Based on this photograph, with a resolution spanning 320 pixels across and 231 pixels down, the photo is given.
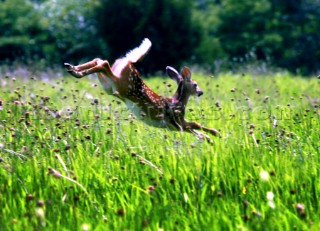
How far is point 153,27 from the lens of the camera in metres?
23.4

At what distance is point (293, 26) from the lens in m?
29.3

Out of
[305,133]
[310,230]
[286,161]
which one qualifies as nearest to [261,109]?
[305,133]

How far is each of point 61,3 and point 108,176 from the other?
24535 millimetres

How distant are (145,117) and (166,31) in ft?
55.7

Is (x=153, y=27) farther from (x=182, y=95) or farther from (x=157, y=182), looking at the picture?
(x=157, y=182)

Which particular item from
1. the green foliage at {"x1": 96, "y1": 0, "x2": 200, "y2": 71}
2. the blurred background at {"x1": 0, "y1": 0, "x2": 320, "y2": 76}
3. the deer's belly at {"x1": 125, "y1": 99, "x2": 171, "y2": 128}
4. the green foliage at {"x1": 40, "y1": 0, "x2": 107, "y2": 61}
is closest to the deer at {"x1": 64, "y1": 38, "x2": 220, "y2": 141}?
the deer's belly at {"x1": 125, "y1": 99, "x2": 171, "y2": 128}

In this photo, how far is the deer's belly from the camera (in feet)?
21.0

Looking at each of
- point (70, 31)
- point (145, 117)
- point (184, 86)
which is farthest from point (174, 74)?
point (70, 31)

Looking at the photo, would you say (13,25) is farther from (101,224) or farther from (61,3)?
(101,224)

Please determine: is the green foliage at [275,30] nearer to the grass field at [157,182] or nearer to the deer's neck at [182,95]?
the deer's neck at [182,95]

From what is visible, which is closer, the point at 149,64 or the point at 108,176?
the point at 108,176

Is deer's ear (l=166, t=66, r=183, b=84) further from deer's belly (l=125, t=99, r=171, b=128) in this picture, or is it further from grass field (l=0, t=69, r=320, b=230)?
grass field (l=0, t=69, r=320, b=230)

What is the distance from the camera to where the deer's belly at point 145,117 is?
639 cm

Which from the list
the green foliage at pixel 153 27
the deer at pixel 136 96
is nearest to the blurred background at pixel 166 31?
the green foliage at pixel 153 27
